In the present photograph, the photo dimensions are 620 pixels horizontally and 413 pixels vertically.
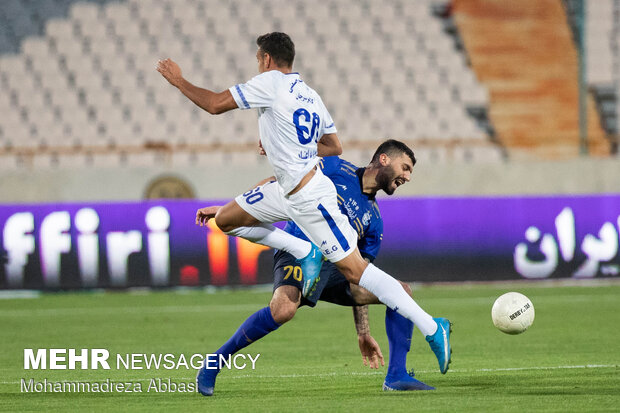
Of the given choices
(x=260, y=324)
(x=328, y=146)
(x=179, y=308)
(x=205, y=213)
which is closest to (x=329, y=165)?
(x=328, y=146)

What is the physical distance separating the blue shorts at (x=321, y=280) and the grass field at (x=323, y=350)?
533 millimetres

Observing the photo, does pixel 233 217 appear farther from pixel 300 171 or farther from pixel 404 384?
pixel 404 384

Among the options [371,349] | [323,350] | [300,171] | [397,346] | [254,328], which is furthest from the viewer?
[323,350]

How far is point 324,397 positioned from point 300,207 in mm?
1068

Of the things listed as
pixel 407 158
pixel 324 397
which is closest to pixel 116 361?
pixel 324 397

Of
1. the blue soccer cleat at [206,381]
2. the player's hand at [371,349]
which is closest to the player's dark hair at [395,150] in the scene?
the player's hand at [371,349]

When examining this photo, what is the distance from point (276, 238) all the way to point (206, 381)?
38.3 inches

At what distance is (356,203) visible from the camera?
237 inches

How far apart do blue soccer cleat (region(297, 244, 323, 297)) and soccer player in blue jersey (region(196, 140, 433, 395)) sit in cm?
4

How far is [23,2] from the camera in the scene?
71.5 ft

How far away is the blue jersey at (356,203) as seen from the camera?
6.02 metres

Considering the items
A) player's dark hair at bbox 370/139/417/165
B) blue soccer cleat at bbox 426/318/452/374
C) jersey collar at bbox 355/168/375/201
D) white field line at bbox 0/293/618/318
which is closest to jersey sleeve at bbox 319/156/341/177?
jersey collar at bbox 355/168/375/201

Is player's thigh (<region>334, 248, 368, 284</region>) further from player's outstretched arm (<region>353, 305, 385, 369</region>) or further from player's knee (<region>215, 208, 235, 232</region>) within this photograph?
player's knee (<region>215, 208, 235, 232</region>)

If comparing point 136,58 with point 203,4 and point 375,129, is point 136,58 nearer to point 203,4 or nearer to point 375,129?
point 203,4
